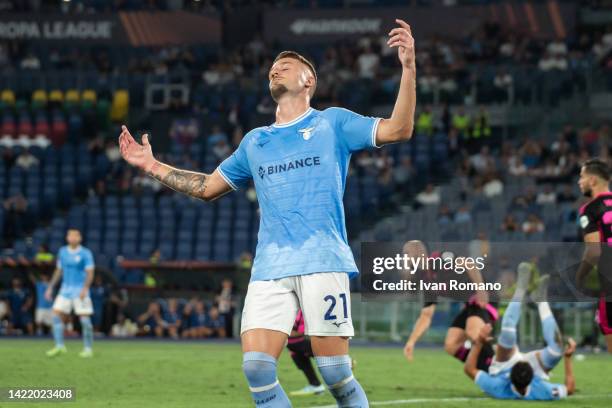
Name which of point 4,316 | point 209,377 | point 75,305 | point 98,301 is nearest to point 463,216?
point 98,301

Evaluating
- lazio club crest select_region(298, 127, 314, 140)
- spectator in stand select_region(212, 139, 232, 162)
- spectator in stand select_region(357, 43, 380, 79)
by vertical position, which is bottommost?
lazio club crest select_region(298, 127, 314, 140)

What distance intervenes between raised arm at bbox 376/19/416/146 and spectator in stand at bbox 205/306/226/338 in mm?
21433

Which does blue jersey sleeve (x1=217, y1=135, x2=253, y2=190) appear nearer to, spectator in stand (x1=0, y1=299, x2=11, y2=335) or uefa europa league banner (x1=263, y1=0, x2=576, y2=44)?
spectator in stand (x1=0, y1=299, x2=11, y2=335)

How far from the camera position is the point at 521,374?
45.6 ft

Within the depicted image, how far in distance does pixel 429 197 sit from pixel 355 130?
24934 millimetres

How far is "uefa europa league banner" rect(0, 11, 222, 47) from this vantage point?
4291 cm

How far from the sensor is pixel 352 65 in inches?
1510

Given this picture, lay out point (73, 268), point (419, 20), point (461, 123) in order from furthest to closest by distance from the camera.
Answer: point (419, 20) < point (461, 123) < point (73, 268)

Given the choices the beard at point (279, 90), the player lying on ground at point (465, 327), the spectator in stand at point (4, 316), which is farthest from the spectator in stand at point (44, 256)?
the beard at point (279, 90)

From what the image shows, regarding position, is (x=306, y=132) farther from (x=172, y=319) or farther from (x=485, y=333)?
(x=172, y=319)

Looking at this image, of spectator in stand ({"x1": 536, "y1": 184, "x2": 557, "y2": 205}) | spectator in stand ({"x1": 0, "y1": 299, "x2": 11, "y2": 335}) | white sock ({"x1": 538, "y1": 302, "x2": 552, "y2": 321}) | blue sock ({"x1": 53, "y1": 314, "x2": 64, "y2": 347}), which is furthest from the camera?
spectator in stand ({"x1": 536, "y1": 184, "x2": 557, "y2": 205})

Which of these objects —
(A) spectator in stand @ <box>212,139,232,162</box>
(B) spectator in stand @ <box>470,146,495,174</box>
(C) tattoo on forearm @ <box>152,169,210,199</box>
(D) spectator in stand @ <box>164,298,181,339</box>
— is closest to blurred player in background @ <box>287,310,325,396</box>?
(C) tattoo on forearm @ <box>152,169,210,199</box>

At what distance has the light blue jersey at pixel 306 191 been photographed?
781 cm

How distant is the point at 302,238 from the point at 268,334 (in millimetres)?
605
